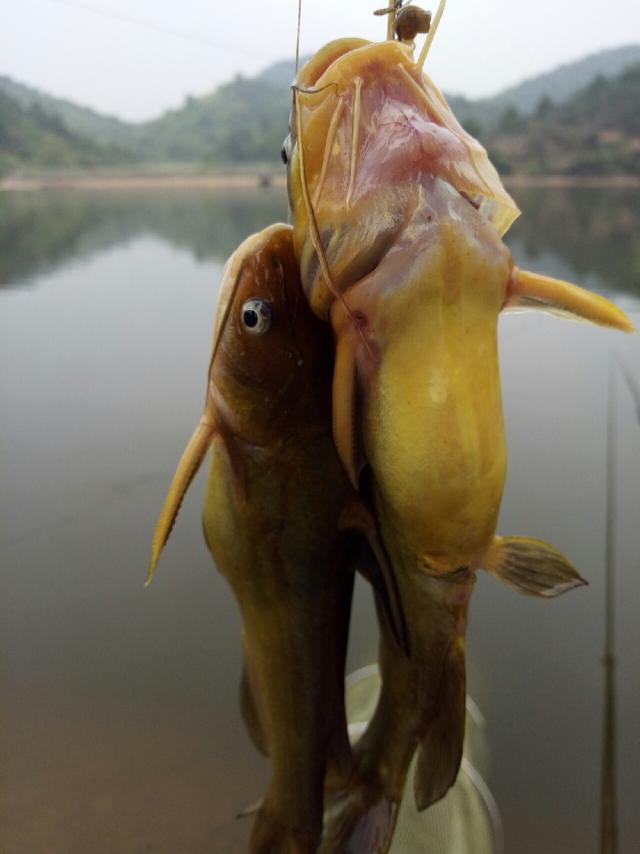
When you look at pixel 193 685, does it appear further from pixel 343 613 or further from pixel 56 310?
pixel 56 310

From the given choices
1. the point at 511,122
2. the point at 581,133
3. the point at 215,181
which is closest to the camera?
the point at 215,181

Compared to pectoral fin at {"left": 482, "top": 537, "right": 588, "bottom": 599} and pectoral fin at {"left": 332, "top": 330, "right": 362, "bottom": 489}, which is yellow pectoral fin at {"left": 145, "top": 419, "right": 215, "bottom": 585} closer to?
pectoral fin at {"left": 332, "top": 330, "right": 362, "bottom": 489}

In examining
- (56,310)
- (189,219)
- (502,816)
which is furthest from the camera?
(189,219)

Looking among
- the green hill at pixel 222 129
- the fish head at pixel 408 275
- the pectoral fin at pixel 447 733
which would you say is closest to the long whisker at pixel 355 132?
the fish head at pixel 408 275

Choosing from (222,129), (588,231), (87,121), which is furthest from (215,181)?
(87,121)

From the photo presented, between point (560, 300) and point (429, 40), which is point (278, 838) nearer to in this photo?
point (560, 300)

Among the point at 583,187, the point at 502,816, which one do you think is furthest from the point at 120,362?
the point at 583,187
